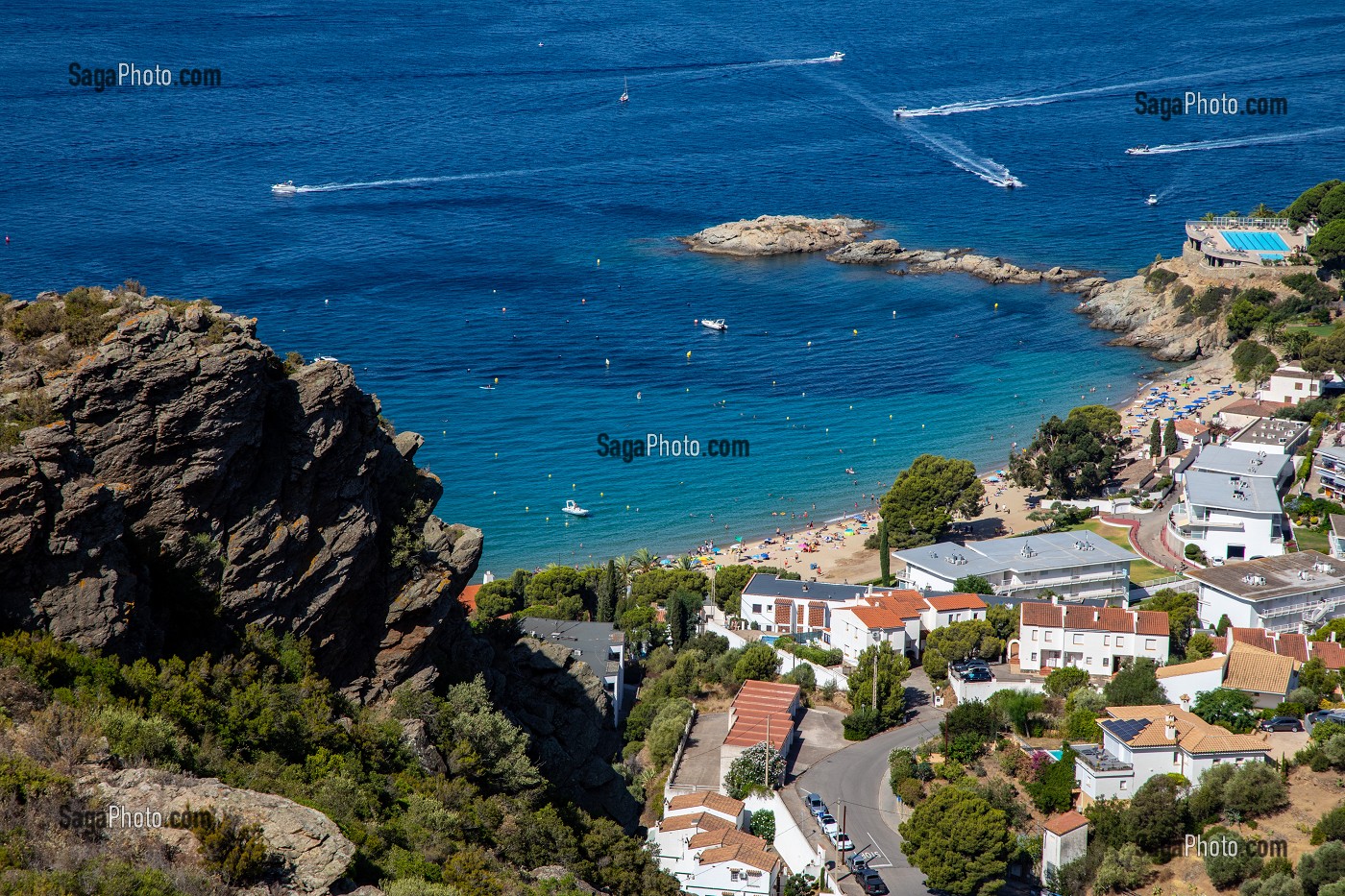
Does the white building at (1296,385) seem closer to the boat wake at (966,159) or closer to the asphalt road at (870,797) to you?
the asphalt road at (870,797)

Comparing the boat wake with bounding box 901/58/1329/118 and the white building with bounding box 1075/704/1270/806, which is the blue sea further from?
the white building with bounding box 1075/704/1270/806

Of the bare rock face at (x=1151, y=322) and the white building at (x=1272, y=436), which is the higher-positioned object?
the bare rock face at (x=1151, y=322)

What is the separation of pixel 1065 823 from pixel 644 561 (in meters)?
30.7

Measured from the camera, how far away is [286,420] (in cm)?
2309

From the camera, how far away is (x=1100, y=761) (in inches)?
1494

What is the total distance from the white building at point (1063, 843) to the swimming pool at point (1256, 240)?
71.5m

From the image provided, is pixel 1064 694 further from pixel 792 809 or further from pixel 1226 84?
pixel 1226 84

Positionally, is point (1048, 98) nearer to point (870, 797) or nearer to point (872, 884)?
point (870, 797)

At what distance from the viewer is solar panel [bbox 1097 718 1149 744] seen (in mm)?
38281

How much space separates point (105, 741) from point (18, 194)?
368ft

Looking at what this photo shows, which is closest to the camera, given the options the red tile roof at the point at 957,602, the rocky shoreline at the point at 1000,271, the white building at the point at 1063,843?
the white building at the point at 1063,843

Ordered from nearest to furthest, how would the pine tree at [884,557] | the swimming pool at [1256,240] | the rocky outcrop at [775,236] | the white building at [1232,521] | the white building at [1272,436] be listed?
the white building at [1232,521]
the pine tree at [884,557]
the white building at [1272,436]
the swimming pool at [1256,240]
the rocky outcrop at [775,236]

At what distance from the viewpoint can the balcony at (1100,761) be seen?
37.4 metres

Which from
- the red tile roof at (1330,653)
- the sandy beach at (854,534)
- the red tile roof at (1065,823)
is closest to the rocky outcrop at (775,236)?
the sandy beach at (854,534)
